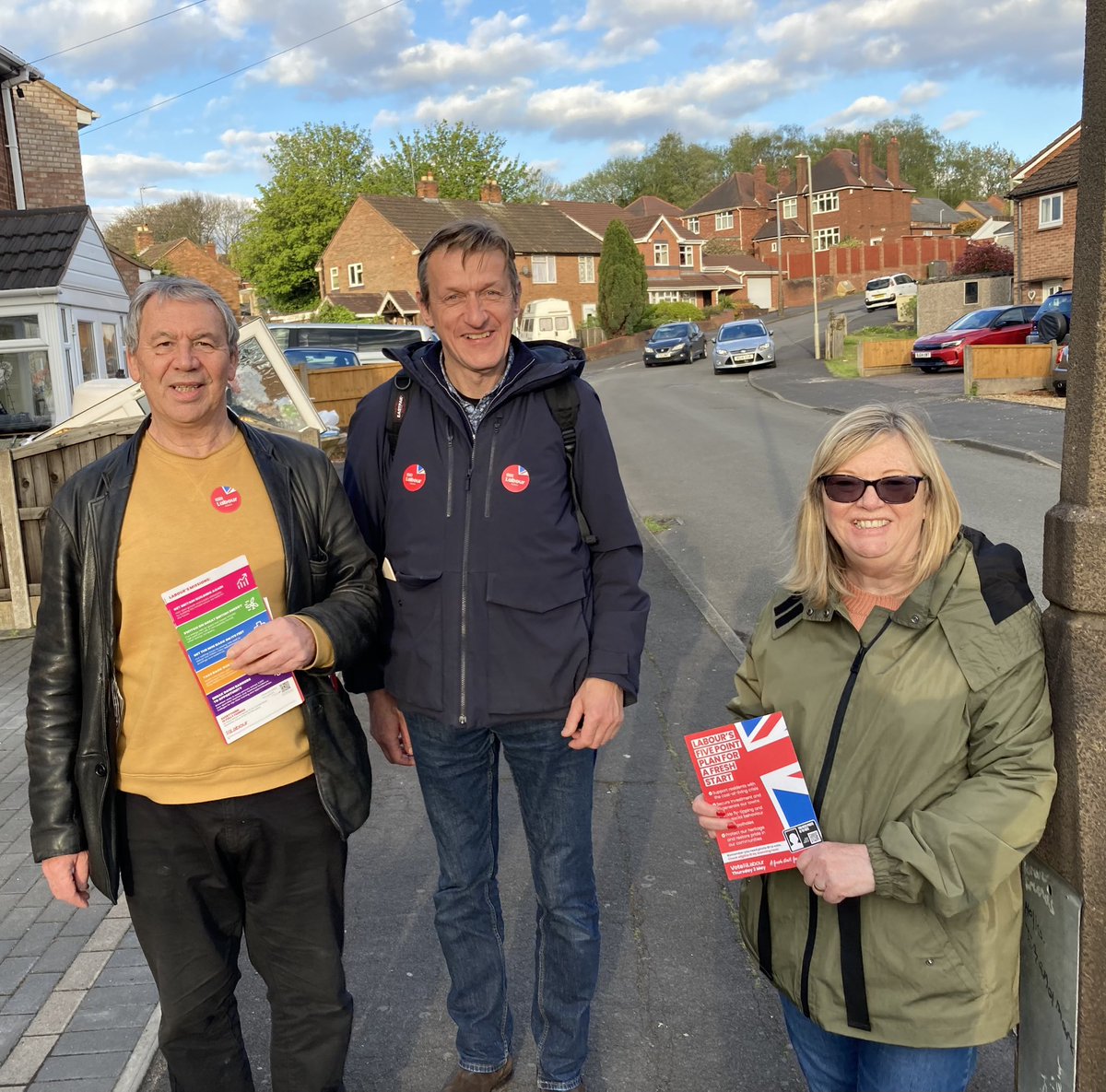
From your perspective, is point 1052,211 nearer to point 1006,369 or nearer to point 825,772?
point 1006,369

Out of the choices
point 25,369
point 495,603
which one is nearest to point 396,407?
point 495,603

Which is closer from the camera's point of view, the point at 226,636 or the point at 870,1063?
the point at 870,1063

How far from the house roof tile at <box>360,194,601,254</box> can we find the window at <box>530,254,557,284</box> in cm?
32

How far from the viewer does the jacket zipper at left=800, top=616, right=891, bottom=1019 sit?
214cm

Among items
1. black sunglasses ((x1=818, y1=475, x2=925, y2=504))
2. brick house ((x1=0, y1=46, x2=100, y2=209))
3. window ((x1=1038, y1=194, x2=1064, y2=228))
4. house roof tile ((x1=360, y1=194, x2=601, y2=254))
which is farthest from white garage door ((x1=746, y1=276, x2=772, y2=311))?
black sunglasses ((x1=818, y1=475, x2=925, y2=504))

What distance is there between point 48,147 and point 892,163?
265 ft

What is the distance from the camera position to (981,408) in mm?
20047

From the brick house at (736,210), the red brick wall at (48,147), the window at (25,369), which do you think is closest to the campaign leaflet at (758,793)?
the window at (25,369)

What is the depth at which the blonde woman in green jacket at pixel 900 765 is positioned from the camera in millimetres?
2008

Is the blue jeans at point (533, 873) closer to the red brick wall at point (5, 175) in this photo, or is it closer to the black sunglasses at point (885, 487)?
the black sunglasses at point (885, 487)

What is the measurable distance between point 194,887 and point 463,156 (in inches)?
2979

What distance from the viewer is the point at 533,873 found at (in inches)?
116

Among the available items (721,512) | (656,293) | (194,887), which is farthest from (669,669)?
(656,293)

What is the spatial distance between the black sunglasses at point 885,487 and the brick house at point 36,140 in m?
18.7
